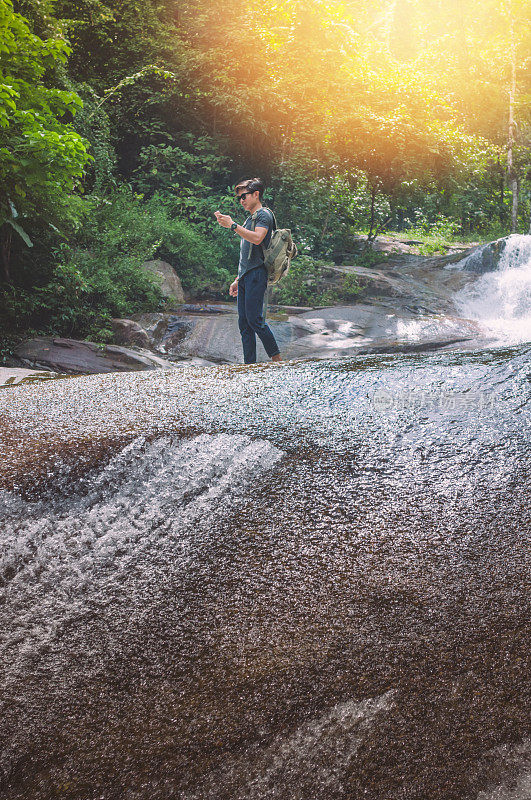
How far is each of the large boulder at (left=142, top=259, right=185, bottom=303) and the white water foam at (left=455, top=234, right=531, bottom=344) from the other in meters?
4.84

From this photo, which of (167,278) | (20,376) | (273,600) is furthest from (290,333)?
(273,600)

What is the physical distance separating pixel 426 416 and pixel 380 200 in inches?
457

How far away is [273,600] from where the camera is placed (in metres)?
1.60

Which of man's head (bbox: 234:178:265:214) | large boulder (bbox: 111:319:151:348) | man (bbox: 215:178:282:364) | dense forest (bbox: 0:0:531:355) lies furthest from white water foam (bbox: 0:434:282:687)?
dense forest (bbox: 0:0:531:355)

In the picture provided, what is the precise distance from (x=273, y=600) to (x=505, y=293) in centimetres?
1004

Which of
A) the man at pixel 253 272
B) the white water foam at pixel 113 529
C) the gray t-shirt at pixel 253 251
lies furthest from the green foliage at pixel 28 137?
the white water foam at pixel 113 529

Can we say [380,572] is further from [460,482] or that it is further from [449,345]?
[449,345]

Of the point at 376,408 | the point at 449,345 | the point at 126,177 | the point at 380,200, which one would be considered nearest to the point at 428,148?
the point at 380,200

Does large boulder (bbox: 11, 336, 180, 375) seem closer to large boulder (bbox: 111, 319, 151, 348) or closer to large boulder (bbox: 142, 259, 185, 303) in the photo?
large boulder (bbox: 111, 319, 151, 348)

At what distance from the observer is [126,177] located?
41.1ft

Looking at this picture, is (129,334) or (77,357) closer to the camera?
(77,357)

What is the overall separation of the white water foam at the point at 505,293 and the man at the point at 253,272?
221 inches

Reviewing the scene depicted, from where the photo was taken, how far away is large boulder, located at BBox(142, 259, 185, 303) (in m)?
9.30

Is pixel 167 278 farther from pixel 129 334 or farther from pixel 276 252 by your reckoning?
pixel 276 252
